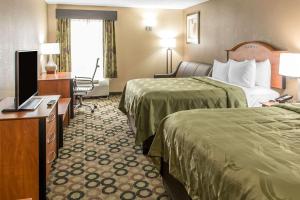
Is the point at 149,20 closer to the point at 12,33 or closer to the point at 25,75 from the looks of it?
the point at 12,33

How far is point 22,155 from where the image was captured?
2293mm

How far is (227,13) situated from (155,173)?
12.3 feet

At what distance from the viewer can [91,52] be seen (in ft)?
24.1

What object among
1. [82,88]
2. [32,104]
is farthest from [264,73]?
[82,88]

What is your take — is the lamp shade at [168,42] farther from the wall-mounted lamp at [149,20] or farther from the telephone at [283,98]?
the telephone at [283,98]

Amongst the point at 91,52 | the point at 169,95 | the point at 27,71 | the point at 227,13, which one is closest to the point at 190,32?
the point at 227,13

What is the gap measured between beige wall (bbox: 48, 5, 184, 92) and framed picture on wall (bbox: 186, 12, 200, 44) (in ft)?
Result: 1.38

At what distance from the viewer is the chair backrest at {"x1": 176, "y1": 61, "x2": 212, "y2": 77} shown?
596 cm

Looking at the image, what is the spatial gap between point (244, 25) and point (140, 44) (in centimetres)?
339

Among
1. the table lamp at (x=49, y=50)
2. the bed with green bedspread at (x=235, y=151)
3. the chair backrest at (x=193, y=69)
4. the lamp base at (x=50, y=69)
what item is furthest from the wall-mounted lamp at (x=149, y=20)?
the bed with green bedspread at (x=235, y=151)

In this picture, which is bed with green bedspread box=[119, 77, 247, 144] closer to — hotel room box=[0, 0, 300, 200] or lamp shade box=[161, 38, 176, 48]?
hotel room box=[0, 0, 300, 200]

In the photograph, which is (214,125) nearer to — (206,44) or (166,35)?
(206,44)

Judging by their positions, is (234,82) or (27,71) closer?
(27,71)

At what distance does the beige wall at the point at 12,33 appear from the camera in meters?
3.05
